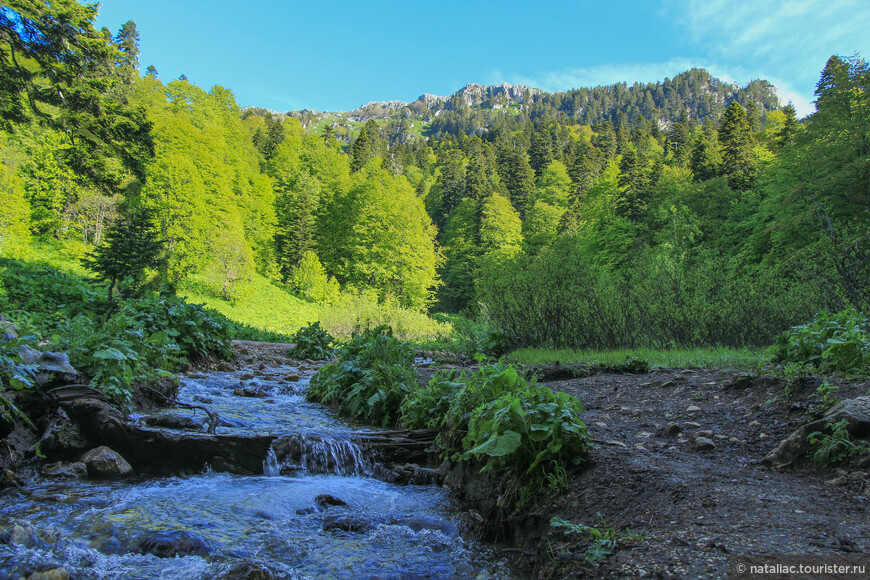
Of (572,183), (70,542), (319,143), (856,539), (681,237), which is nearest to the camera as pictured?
(856,539)

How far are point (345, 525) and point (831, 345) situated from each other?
4505 mm

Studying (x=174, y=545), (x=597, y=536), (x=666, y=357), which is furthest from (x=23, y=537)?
(x=666, y=357)

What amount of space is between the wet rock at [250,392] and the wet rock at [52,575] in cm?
482

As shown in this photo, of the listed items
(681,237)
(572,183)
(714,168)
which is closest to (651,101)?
(572,183)

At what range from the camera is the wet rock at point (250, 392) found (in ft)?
23.3

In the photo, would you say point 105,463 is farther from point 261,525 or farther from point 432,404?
point 432,404

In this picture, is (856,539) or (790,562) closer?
Result: (790,562)

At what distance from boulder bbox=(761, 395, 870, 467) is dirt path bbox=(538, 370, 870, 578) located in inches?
5.1

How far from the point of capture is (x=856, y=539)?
1.70m

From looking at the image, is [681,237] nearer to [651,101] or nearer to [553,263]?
[553,263]

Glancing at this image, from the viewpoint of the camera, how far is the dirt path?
1.76 meters

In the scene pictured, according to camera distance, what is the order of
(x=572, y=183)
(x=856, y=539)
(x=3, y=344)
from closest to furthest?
(x=856, y=539)
(x=3, y=344)
(x=572, y=183)

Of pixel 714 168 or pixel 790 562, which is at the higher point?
pixel 714 168

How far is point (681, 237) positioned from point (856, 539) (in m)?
29.3
